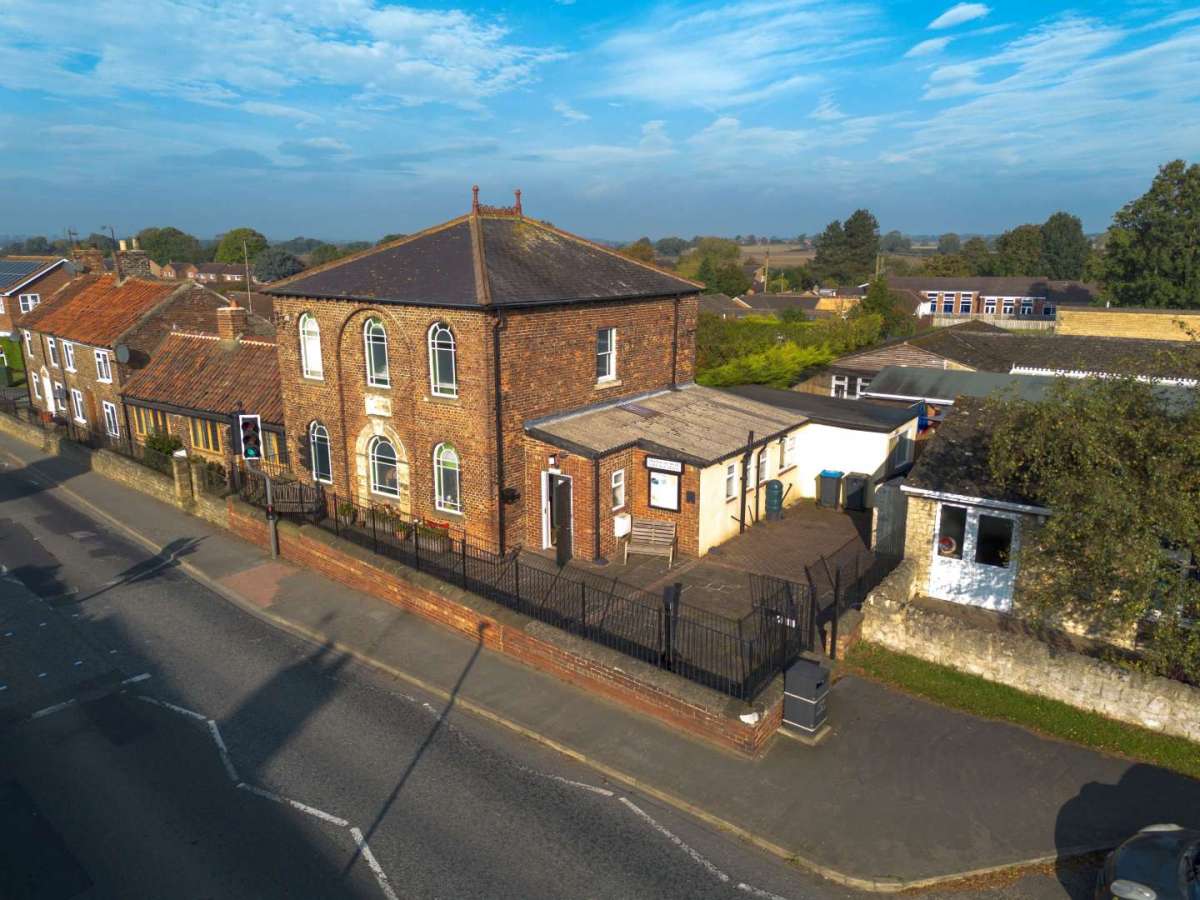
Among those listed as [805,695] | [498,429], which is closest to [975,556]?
[805,695]

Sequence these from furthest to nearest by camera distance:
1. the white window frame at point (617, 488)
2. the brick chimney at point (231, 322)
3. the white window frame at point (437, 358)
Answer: the brick chimney at point (231, 322) < the white window frame at point (617, 488) < the white window frame at point (437, 358)

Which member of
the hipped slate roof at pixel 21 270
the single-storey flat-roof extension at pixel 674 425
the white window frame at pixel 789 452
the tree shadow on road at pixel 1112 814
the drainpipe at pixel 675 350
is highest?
the hipped slate roof at pixel 21 270

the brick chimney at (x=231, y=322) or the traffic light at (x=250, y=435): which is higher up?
the brick chimney at (x=231, y=322)

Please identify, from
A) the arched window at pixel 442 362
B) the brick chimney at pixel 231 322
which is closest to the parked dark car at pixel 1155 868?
the arched window at pixel 442 362

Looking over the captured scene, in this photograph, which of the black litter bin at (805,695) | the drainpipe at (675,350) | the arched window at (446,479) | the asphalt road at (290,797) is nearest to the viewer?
the asphalt road at (290,797)

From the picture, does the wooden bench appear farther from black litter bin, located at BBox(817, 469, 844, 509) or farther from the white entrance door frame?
black litter bin, located at BBox(817, 469, 844, 509)

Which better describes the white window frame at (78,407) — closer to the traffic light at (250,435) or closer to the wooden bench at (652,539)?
the traffic light at (250,435)

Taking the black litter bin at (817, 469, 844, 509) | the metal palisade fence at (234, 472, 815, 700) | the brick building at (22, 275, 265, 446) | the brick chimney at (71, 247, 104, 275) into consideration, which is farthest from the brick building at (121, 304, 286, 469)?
the black litter bin at (817, 469, 844, 509)

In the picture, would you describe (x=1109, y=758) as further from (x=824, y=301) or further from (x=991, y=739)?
(x=824, y=301)
